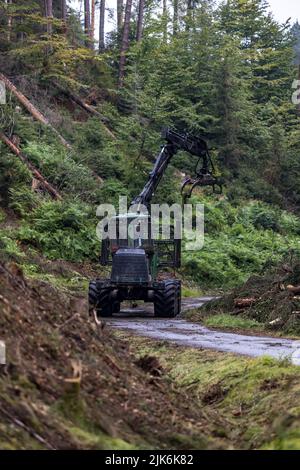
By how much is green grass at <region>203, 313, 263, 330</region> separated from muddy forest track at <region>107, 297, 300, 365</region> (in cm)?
35

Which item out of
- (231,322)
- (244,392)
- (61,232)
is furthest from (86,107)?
(244,392)

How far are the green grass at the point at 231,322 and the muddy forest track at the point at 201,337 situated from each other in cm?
35

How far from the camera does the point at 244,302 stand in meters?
19.6

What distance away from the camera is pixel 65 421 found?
596 cm

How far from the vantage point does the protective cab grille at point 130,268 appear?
792 inches

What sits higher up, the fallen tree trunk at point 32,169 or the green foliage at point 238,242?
the fallen tree trunk at point 32,169

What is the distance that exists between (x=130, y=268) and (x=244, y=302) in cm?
297

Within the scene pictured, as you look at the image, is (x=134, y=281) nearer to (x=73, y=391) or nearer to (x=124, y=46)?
(x=73, y=391)

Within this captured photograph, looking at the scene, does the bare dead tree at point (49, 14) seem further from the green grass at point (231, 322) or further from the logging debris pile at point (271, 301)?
the green grass at point (231, 322)

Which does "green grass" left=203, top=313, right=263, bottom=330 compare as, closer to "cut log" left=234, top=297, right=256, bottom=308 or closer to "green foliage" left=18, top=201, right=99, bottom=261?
"cut log" left=234, top=297, right=256, bottom=308

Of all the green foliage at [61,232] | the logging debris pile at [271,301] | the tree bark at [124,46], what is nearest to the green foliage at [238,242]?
the green foliage at [61,232]

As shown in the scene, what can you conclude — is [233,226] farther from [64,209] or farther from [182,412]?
[182,412]

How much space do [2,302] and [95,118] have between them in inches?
1299

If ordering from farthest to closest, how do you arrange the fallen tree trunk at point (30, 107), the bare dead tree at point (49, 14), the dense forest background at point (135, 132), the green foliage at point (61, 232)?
the bare dead tree at point (49, 14) → the fallen tree trunk at point (30, 107) → the dense forest background at point (135, 132) → the green foliage at point (61, 232)
